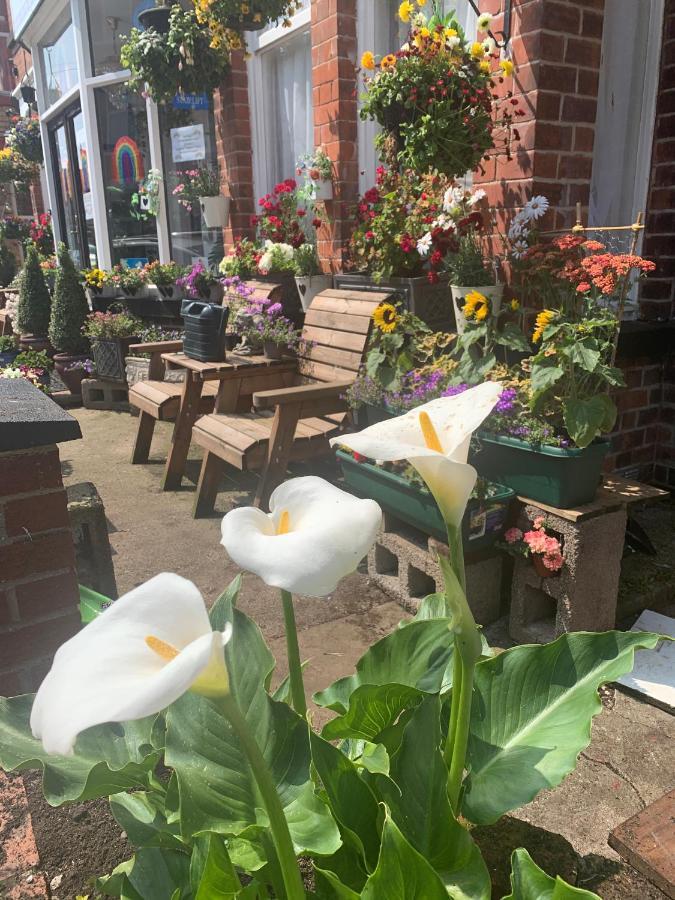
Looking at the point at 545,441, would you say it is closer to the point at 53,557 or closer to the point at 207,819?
the point at 53,557

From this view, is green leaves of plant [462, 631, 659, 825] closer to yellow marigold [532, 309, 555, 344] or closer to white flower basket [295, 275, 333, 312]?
yellow marigold [532, 309, 555, 344]

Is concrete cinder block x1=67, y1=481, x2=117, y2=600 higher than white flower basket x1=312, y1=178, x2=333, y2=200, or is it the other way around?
white flower basket x1=312, y1=178, x2=333, y2=200

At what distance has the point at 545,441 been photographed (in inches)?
97.5

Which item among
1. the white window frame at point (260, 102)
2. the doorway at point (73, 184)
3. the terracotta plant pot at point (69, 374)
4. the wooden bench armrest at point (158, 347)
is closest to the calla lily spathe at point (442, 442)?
the wooden bench armrest at point (158, 347)

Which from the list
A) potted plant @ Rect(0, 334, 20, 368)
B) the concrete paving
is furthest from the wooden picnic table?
potted plant @ Rect(0, 334, 20, 368)

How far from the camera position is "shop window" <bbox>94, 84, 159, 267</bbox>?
700cm

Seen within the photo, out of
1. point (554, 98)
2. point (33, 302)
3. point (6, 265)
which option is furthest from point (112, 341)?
point (6, 265)

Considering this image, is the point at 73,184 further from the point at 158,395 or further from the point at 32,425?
the point at 32,425

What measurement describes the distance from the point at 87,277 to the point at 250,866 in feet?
22.2

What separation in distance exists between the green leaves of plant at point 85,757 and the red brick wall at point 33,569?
0.55 meters

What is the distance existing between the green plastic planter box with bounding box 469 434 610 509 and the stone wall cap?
59.6 inches

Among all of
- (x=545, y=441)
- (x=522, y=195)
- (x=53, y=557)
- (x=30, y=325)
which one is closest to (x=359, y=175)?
(x=522, y=195)

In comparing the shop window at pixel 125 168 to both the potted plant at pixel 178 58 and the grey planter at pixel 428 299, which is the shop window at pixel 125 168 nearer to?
the potted plant at pixel 178 58

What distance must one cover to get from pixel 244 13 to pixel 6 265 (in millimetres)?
8961
